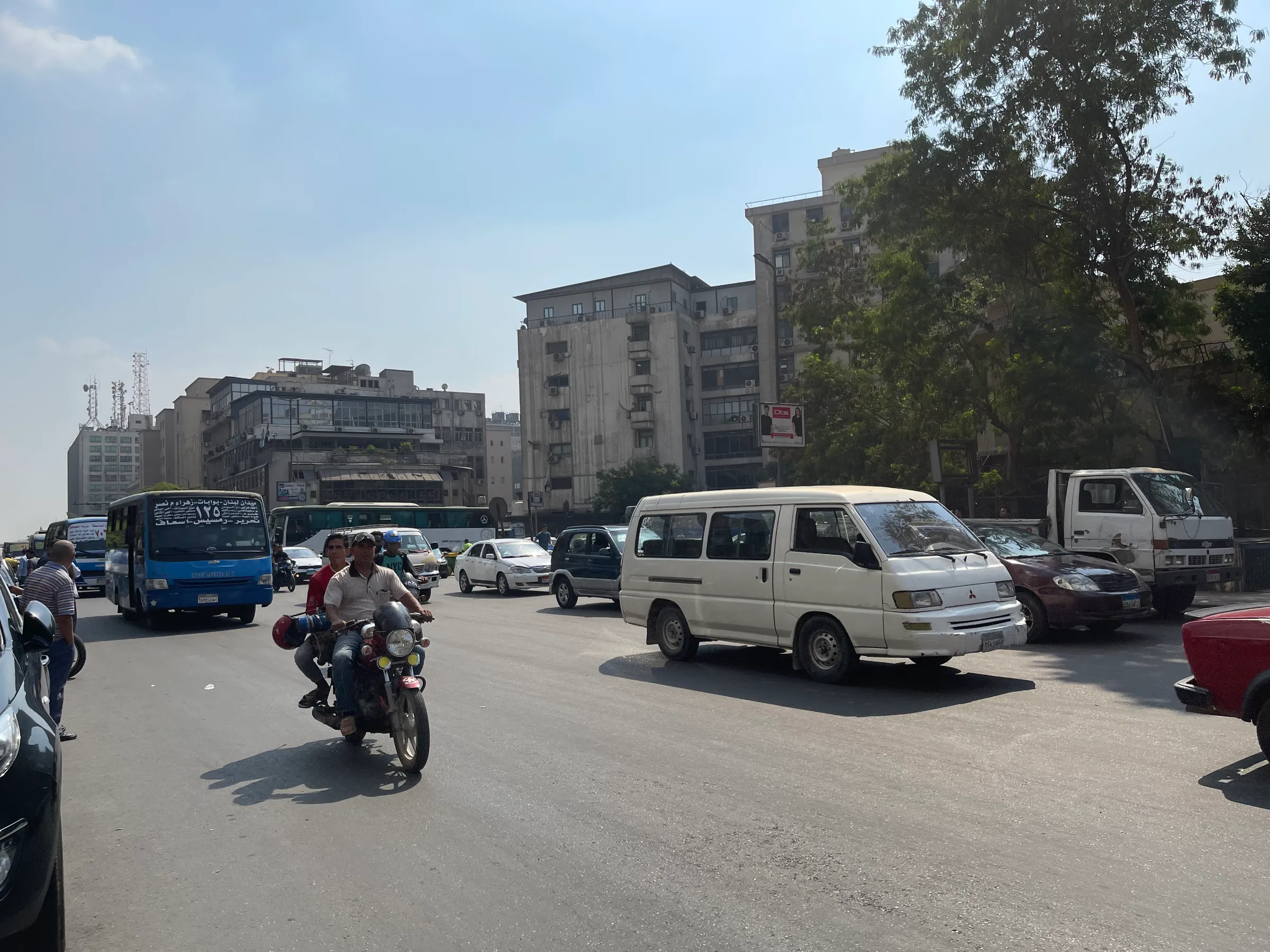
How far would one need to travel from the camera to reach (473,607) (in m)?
22.2

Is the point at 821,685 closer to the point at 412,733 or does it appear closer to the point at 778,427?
the point at 412,733

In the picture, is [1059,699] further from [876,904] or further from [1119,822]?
[876,904]

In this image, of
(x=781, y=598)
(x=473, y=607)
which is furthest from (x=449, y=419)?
(x=781, y=598)

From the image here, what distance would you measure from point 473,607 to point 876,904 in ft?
60.7

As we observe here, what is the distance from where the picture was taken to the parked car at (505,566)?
25.7 m

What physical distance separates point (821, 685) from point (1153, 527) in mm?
7556

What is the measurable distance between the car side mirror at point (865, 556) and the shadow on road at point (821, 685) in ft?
3.96

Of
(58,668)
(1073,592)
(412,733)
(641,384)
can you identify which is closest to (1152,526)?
(1073,592)

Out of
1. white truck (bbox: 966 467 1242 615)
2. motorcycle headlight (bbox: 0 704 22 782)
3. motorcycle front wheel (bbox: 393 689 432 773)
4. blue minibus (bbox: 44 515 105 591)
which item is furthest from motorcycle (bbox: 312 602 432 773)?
blue minibus (bbox: 44 515 105 591)

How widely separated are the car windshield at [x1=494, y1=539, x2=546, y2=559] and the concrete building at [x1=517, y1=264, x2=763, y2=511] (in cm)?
Result: 4331

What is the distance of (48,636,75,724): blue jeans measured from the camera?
27.3 ft

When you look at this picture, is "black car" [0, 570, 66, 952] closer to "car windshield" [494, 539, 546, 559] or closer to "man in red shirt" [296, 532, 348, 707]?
"man in red shirt" [296, 532, 348, 707]

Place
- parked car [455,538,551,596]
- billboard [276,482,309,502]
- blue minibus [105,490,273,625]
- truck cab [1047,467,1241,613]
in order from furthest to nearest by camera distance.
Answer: billboard [276,482,309,502] < parked car [455,538,551,596] < blue minibus [105,490,273,625] < truck cab [1047,467,1241,613]

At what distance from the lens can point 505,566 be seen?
25.9 metres
